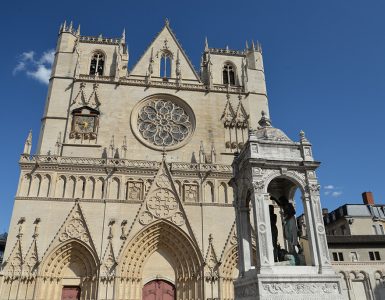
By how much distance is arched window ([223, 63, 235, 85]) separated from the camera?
26234 millimetres

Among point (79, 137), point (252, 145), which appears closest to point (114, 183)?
point (79, 137)

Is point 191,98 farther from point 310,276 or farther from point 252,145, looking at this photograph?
point 310,276

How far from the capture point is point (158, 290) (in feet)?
61.1

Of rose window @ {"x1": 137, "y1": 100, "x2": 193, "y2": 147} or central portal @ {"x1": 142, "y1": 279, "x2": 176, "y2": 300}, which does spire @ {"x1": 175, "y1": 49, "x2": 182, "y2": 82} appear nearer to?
rose window @ {"x1": 137, "y1": 100, "x2": 193, "y2": 147}

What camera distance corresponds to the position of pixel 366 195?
34.0 meters

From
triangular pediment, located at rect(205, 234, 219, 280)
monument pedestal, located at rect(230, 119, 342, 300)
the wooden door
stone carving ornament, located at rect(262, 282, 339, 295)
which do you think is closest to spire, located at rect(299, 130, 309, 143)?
monument pedestal, located at rect(230, 119, 342, 300)

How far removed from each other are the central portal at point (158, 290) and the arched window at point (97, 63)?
14.5 meters

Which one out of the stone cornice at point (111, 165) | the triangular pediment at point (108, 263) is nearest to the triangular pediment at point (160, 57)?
the stone cornice at point (111, 165)

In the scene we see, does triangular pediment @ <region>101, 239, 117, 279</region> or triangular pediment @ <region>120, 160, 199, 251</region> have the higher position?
triangular pediment @ <region>120, 160, 199, 251</region>

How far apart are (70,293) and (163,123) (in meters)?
11.4

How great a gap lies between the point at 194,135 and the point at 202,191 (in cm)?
423

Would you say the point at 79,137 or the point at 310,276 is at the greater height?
the point at 79,137

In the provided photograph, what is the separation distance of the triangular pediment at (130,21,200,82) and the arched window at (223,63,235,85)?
2273mm

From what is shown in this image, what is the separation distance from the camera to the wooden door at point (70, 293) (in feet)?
58.5
